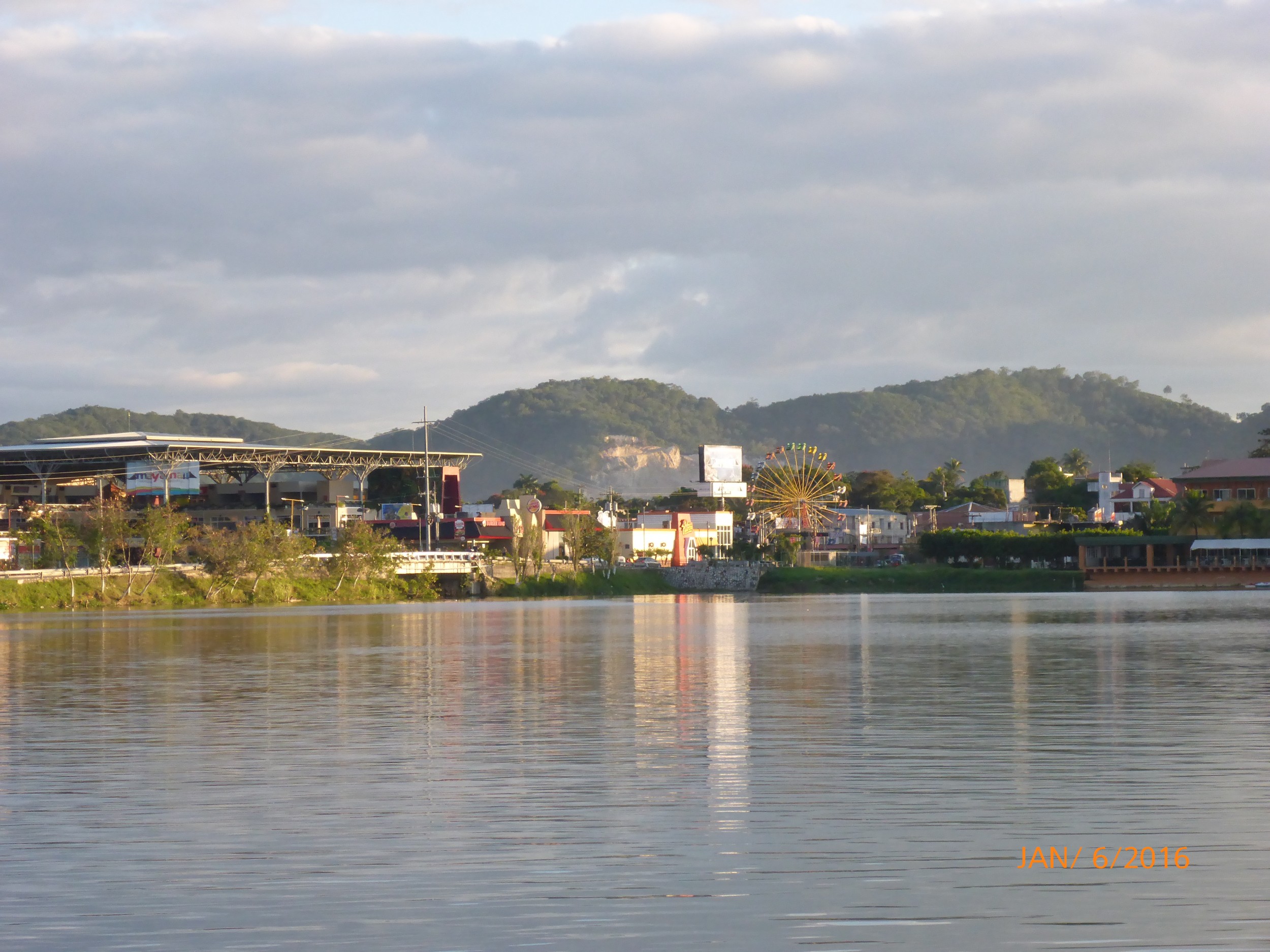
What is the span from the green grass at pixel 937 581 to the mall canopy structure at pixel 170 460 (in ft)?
137

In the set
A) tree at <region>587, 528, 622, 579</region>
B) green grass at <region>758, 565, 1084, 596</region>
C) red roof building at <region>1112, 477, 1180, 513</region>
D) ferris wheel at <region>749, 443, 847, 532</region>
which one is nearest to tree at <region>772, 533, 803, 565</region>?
ferris wheel at <region>749, 443, 847, 532</region>

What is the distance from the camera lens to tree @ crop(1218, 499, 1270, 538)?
129 meters

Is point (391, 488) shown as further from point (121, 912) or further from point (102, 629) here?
point (121, 912)

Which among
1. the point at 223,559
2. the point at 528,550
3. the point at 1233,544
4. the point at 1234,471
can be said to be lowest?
the point at 1233,544

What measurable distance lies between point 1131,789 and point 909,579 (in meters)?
123

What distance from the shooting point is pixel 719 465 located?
198 m

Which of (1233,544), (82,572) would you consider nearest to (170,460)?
(82,572)

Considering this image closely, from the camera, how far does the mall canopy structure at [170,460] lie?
130 metres

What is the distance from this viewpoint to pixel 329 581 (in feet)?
377

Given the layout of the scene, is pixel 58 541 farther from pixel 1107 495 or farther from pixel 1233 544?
pixel 1107 495

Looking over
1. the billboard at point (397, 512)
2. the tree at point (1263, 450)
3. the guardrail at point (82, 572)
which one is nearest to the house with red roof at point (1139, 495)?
the tree at point (1263, 450)

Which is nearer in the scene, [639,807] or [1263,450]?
[639,807]

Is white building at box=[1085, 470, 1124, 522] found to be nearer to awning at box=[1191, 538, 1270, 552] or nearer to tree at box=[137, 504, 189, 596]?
awning at box=[1191, 538, 1270, 552]

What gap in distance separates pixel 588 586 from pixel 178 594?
168 ft
